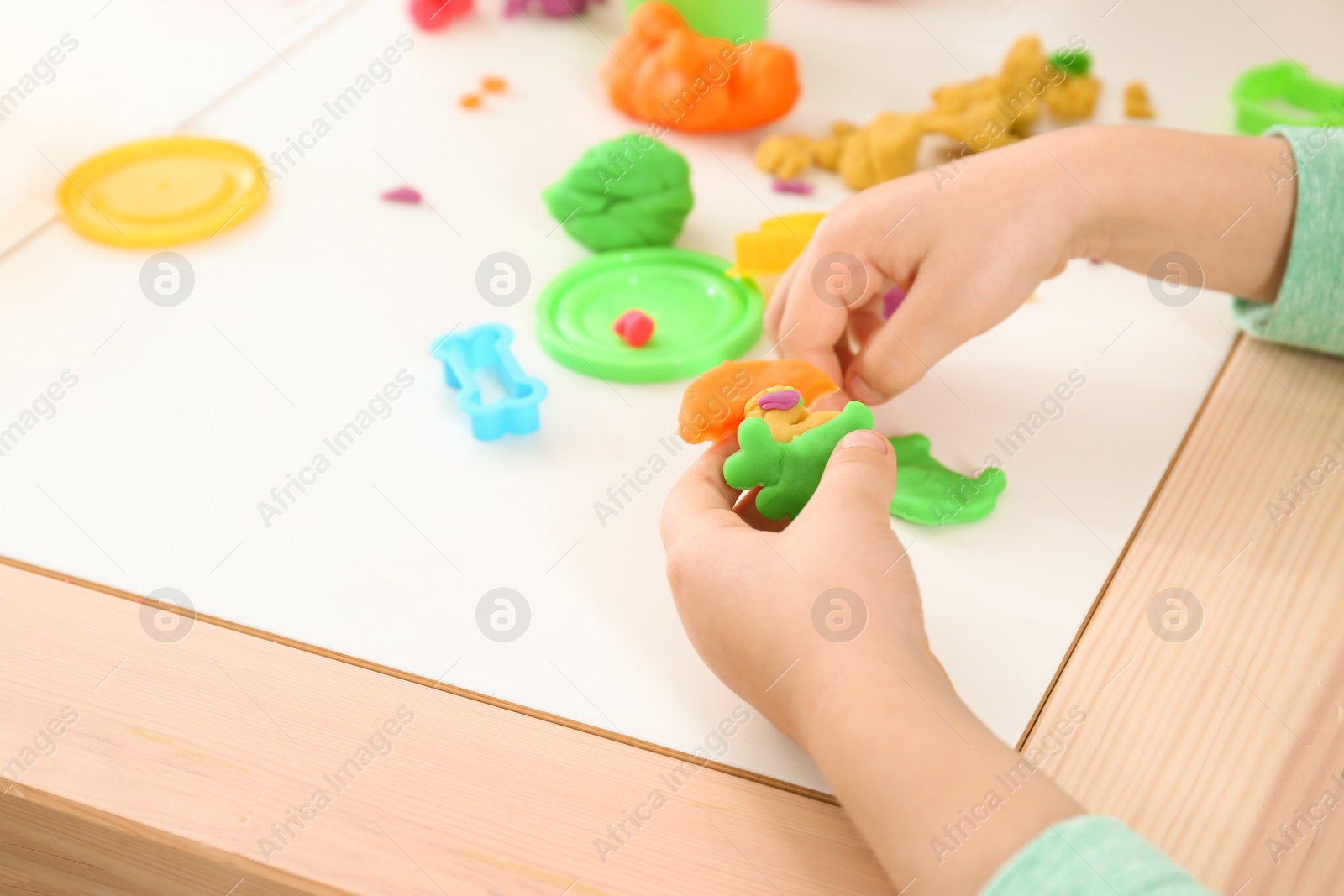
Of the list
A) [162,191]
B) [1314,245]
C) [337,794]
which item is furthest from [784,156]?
[337,794]

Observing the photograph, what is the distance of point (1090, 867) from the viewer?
413 mm

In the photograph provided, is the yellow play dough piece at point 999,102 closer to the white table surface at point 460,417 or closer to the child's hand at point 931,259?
the white table surface at point 460,417

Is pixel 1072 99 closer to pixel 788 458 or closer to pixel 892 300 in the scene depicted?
pixel 892 300

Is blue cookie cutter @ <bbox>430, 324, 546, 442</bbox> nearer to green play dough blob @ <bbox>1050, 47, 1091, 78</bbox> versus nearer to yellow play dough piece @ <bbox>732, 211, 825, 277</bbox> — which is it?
yellow play dough piece @ <bbox>732, 211, 825, 277</bbox>

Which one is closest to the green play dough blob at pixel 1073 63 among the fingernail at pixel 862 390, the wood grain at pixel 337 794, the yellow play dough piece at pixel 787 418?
the fingernail at pixel 862 390

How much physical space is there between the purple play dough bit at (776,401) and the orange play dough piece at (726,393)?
1 cm

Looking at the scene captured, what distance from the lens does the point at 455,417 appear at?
2.37ft

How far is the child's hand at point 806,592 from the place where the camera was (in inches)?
19.0

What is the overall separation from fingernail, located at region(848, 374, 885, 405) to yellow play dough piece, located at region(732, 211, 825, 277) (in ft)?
0.42

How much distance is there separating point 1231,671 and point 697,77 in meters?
0.64

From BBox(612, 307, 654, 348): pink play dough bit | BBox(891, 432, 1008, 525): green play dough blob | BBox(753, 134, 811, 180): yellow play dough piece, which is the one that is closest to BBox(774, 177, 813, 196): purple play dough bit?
BBox(753, 134, 811, 180): yellow play dough piece

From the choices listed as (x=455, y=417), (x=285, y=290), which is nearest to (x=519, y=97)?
(x=285, y=290)

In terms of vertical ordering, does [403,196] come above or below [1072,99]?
above

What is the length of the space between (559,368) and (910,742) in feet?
1.29
